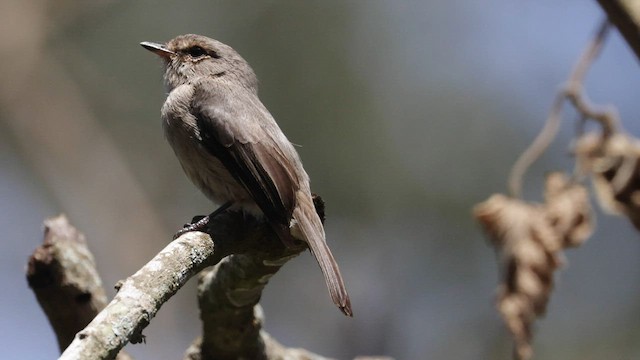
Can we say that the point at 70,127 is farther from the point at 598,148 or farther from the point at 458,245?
the point at 598,148

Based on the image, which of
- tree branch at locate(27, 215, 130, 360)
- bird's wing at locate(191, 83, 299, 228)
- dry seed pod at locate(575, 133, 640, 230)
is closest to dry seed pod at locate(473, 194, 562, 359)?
dry seed pod at locate(575, 133, 640, 230)

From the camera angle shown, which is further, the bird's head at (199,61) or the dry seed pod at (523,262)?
the bird's head at (199,61)

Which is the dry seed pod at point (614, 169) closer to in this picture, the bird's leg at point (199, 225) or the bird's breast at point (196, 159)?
the bird's leg at point (199, 225)

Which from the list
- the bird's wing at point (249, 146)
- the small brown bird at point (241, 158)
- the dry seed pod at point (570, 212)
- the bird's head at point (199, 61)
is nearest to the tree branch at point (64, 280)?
the small brown bird at point (241, 158)

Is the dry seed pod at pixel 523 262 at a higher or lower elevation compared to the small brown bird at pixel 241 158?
lower

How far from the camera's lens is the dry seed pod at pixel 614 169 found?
12.0 ft

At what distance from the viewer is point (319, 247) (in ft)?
13.6

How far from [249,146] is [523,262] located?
1614 millimetres

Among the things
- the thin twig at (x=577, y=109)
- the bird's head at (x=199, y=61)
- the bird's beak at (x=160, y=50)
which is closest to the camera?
the thin twig at (x=577, y=109)

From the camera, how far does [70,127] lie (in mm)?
8156

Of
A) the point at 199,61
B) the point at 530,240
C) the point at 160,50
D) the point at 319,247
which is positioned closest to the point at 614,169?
the point at 530,240

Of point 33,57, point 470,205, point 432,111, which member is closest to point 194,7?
point 33,57

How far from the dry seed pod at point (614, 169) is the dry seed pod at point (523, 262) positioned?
25 cm

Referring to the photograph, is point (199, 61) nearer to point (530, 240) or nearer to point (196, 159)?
point (196, 159)
